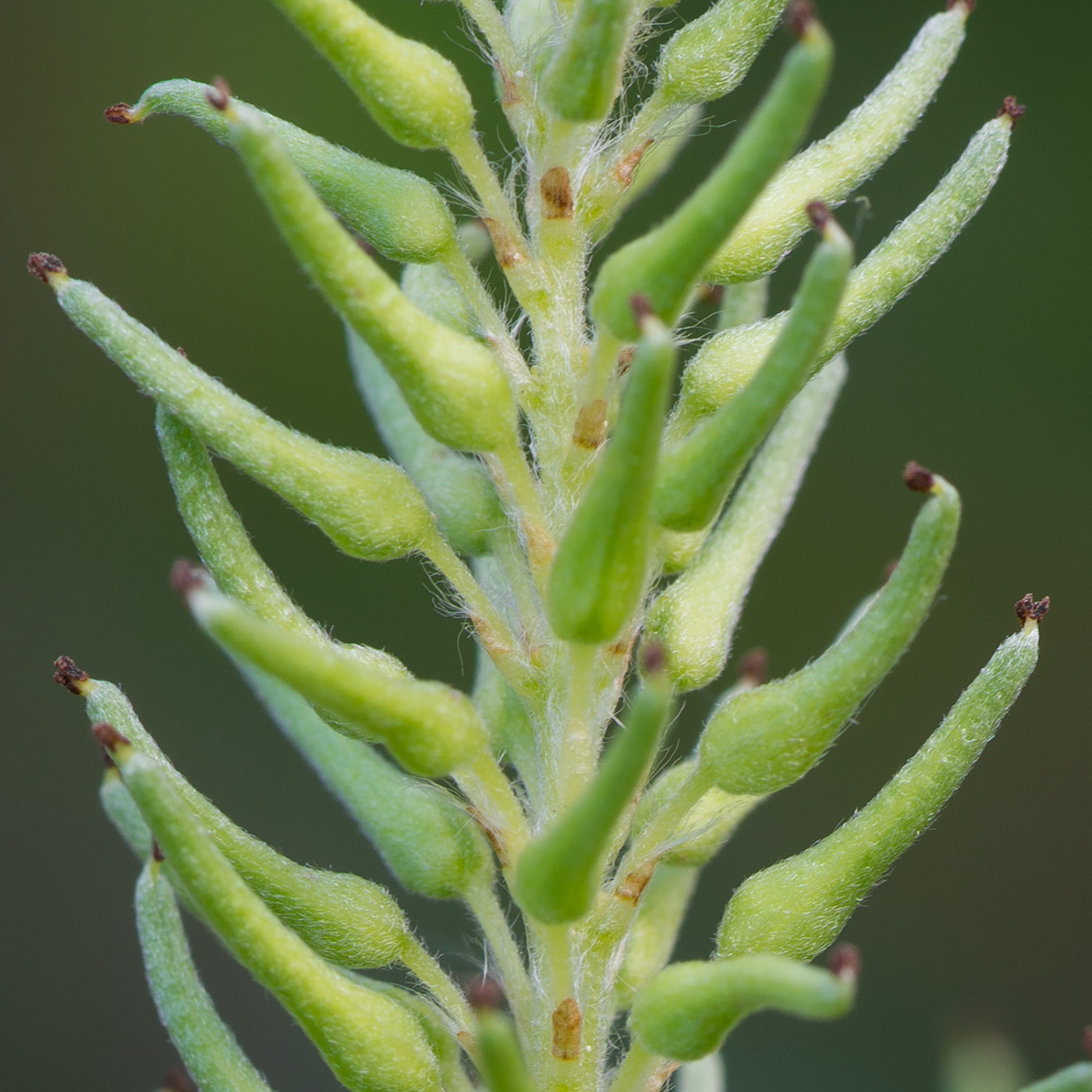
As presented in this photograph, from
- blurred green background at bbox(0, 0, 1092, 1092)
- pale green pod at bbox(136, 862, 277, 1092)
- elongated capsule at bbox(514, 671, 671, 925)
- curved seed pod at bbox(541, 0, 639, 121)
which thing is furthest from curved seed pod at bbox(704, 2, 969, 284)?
blurred green background at bbox(0, 0, 1092, 1092)

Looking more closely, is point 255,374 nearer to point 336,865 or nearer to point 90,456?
point 90,456

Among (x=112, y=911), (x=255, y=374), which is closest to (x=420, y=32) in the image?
(x=255, y=374)

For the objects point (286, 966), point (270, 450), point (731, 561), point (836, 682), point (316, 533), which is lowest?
point (286, 966)

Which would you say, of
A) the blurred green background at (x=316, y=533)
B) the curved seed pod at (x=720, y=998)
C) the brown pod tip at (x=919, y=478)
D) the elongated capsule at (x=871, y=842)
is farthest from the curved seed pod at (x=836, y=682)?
the blurred green background at (x=316, y=533)

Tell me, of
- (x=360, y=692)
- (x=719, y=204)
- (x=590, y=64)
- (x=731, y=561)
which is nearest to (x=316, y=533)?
(x=731, y=561)

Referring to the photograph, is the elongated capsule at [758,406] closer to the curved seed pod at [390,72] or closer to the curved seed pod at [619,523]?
the curved seed pod at [619,523]

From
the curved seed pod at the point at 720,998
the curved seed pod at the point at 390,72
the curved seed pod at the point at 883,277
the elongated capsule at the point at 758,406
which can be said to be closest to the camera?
the curved seed pod at the point at 720,998

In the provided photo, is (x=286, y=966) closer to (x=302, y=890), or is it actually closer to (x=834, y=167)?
(x=302, y=890)
